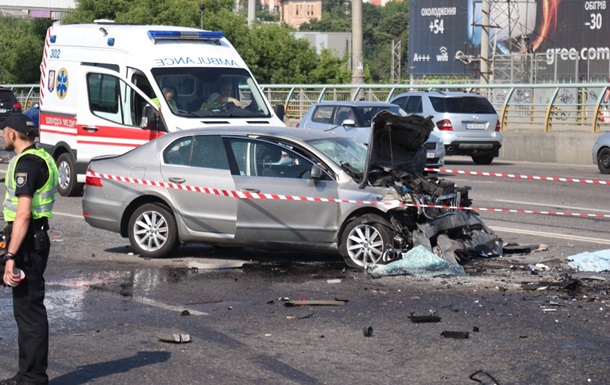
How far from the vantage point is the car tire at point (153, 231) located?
12.0 m

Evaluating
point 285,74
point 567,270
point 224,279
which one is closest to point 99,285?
point 224,279

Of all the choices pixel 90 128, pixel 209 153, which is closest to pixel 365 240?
pixel 209 153

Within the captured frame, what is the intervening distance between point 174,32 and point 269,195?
20.1 ft

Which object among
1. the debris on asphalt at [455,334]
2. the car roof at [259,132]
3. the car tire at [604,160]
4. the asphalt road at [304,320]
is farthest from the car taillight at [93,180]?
the car tire at [604,160]

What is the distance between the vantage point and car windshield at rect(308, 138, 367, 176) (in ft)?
38.8

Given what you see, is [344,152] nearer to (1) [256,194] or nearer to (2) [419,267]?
(1) [256,194]

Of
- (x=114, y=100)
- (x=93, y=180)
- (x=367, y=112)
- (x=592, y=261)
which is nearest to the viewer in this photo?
(x=592, y=261)

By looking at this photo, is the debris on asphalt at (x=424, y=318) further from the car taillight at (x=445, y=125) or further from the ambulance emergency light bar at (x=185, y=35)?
the car taillight at (x=445, y=125)

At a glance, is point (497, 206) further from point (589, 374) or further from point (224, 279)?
point (589, 374)

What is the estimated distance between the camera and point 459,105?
26562 mm

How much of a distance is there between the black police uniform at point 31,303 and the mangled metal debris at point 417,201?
493cm

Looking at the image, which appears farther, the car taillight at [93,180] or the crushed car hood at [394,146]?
the car taillight at [93,180]

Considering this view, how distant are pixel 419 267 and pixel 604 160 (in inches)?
551

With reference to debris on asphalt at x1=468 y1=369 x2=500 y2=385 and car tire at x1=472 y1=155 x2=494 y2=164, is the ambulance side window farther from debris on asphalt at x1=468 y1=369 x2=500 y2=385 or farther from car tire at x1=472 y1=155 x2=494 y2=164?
car tire at x1=472 y1=155 x2=494 y2=164
